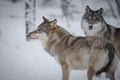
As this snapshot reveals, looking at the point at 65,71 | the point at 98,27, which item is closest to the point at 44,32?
the point at 65,71

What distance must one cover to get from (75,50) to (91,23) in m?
0.35

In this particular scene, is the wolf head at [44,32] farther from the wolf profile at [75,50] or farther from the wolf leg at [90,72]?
the wolf leg at [90,72]

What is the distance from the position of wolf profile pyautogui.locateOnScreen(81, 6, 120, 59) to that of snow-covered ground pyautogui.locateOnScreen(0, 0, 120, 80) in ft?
0.53

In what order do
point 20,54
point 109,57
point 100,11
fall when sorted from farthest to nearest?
point 100,11, point 20,54, point 109,57

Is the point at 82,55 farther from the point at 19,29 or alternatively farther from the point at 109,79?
the point at 19,29

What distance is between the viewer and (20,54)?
274 cm

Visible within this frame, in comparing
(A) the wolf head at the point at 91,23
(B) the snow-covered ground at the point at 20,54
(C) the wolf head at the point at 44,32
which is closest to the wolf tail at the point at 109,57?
(B) the snow-covered ground at the point at 20,54

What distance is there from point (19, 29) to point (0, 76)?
481 millimetres

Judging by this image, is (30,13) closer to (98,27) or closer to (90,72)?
(98,27)

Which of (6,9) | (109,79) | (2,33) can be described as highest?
(6,9)

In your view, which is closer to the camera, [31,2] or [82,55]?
[82,55]

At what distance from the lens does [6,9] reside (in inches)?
109

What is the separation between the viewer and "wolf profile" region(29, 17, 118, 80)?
8.55ft

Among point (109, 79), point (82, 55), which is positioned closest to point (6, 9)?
point (82, 55)
